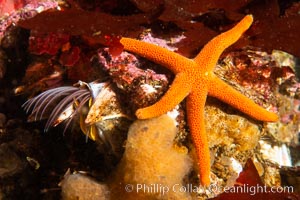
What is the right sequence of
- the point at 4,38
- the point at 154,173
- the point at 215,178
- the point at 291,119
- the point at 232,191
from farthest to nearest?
the point at 291,119 < the point at 4,38 < the point at 232,191 < the point at 215,178 < the point at 154,173

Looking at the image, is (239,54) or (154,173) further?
(239,54)

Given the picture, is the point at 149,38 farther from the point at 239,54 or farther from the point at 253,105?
the point at 253,105

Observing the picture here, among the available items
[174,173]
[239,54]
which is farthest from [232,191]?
[239,54]

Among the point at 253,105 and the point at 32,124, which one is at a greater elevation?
the point at 253,105

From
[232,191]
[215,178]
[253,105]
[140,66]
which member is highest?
[140,66]

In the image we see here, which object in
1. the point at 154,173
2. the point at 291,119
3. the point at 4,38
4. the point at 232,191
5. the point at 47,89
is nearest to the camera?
the point at 154,173

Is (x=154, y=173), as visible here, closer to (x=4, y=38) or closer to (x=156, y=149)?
(x=156, y=149)
